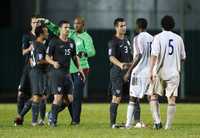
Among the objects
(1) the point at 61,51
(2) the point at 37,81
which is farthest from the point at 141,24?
(2) the point at 37,81

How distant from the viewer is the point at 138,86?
20.3m

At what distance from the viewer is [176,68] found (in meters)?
19.9

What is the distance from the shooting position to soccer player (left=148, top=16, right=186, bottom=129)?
19734 millimetres

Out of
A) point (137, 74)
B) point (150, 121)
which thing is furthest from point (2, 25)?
point (137, 74)

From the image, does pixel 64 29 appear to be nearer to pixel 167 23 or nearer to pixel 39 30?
pixel 39 30

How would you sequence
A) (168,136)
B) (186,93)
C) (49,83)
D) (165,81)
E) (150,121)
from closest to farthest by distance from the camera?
1. (168,136)
2. (165,81)
3. (49,83)
4. (150,121)
5. (186,93)

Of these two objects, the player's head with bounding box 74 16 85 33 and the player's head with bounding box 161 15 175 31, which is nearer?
the player's head with bounding box 161 15 175 31

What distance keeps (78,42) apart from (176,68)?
3302 millimetres

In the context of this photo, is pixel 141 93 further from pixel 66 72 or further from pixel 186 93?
pixel 186 93

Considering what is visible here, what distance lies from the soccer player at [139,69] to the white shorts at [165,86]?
14.7 inches

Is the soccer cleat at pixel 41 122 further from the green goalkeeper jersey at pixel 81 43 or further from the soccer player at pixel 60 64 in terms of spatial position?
the green goalkeeper jersey at pixel 81 43

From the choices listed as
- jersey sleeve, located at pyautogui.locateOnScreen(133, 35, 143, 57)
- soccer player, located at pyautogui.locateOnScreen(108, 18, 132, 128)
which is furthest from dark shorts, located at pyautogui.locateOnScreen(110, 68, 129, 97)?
jersey sleeve, located at pyautogui.locateOnScreen(133, 35, 143, 57)

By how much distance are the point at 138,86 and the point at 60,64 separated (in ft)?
6.04

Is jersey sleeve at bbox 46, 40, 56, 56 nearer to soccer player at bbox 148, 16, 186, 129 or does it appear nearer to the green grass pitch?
the green grass pitch
